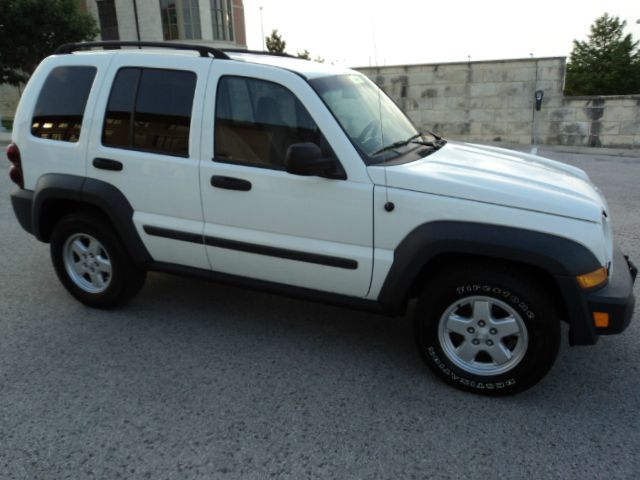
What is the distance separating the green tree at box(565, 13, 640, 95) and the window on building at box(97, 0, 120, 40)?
53.6m

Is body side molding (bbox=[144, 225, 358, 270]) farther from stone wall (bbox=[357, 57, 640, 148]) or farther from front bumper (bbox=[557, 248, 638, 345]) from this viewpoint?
stone wall (bbox=[357, 57, 640, 148])

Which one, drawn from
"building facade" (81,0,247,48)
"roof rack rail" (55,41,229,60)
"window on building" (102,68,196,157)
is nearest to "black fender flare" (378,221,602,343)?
"window on building" (102,68,196,157)

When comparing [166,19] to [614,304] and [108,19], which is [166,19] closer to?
[108,19]

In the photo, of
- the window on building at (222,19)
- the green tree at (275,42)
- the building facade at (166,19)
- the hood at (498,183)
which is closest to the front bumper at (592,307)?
the hood at (498,183)

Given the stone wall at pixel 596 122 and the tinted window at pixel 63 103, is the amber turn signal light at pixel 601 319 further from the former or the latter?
the stone wall at pixel 596 122

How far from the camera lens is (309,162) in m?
3.05

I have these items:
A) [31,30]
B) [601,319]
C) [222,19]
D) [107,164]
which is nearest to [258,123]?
[107,164]

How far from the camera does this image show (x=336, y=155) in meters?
3.21

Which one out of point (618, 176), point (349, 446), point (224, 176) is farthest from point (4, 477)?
point (618, 176)

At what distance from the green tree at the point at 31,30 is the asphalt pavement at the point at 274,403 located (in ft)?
93.3

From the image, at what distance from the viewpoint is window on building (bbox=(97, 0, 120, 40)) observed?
39.4 m

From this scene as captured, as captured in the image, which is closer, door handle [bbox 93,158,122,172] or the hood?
the hood

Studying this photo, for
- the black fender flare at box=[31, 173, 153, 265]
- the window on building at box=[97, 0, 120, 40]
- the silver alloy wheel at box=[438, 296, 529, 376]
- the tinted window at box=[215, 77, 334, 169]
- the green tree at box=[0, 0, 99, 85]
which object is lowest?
the silver alloy wheel at box=[438, 296, 529, 376]

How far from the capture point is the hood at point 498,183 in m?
2.91
